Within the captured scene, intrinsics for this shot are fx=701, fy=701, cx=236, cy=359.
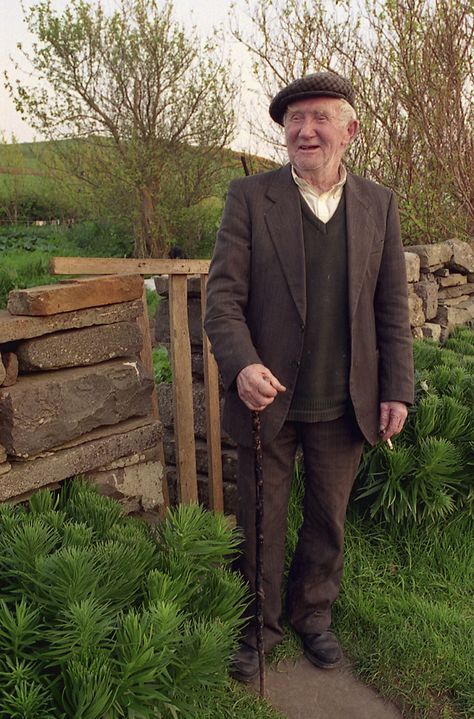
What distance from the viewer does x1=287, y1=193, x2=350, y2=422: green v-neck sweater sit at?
8.35 feet

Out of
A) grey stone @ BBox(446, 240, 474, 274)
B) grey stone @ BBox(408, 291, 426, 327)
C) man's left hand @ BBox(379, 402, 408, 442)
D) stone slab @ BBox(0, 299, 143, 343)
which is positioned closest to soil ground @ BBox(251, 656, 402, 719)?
man's left hand @ BBox(379, 402, 408, 442)

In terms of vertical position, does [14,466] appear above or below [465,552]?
above

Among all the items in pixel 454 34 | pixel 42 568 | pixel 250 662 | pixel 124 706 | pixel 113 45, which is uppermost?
pixel 113 45

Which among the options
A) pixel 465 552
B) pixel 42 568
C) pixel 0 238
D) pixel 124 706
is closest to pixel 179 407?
pixel 465 552

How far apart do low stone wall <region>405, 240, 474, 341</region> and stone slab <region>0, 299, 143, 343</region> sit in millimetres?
2928

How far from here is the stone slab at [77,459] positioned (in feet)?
8.50

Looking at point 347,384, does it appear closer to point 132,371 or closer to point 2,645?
point 132,371

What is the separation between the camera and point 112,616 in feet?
5.60

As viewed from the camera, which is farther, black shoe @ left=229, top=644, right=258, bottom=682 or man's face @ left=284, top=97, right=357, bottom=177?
black shoe @ left=229, top=644, right=258, bottom=682

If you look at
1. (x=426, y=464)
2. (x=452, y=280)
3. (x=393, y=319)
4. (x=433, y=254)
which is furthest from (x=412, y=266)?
(x=393, y=319)

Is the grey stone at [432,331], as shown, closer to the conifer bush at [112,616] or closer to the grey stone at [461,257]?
the grey stone at [461,257]

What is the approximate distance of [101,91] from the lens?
14531 mm

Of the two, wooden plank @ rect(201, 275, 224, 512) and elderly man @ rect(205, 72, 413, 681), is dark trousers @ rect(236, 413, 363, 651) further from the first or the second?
wooden plank @ rect(201, 275, 224, 512)

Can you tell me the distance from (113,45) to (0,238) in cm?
616
